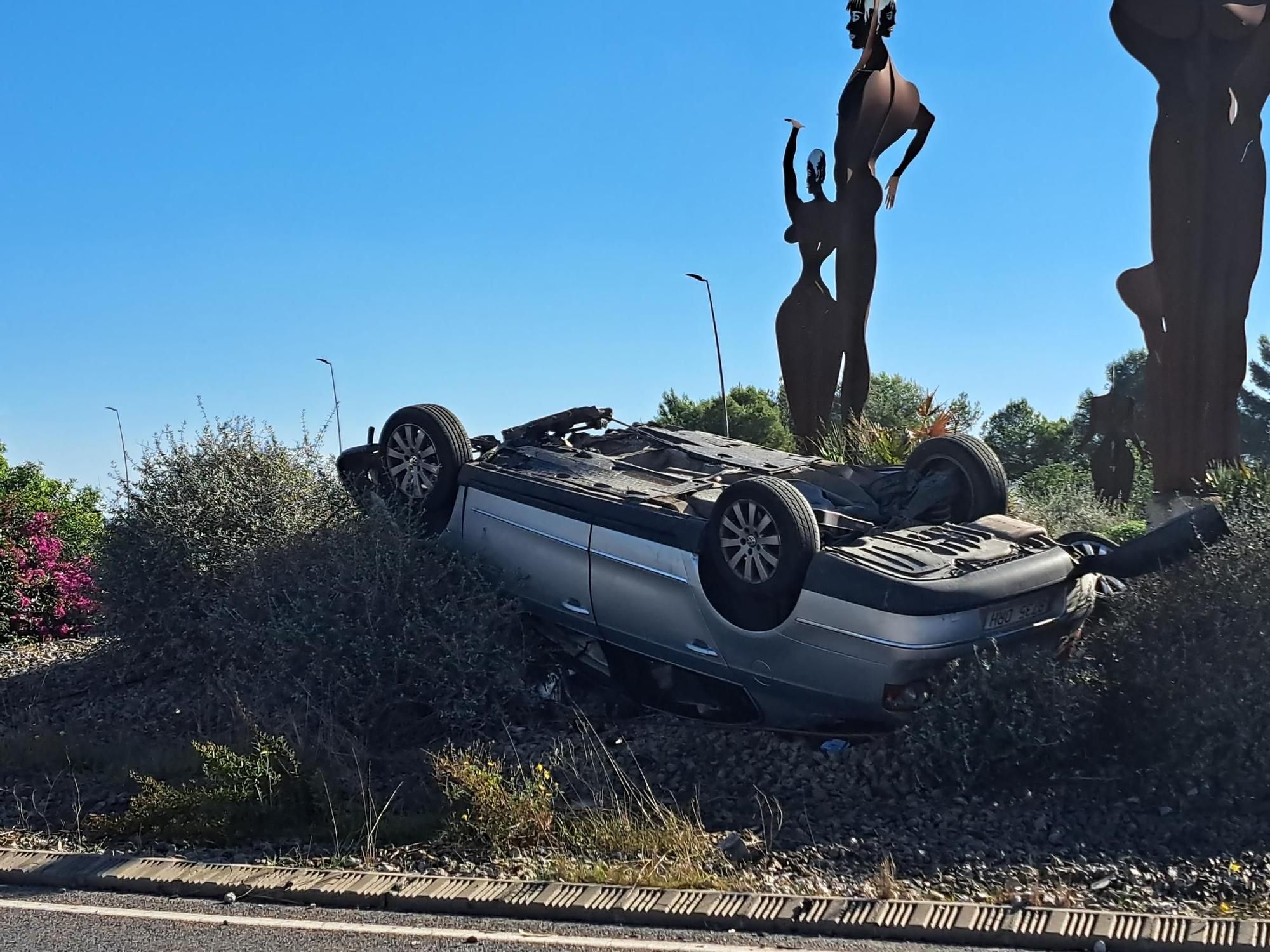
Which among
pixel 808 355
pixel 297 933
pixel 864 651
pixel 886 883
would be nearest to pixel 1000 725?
pixel 864 651

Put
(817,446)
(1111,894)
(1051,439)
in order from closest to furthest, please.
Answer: (1111,894) → (817,446) → (1051,439)

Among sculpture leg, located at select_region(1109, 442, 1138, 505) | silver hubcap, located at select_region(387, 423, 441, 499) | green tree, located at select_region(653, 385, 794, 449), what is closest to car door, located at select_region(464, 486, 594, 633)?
silver hubcap, located at select_region(387, 423, 441, 499)

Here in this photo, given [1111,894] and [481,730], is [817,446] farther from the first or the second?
[1111,894]

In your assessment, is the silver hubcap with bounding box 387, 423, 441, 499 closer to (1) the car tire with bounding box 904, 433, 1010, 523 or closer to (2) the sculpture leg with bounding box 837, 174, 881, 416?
(1) the car tire with bounding box 904, 433, 1010, 523

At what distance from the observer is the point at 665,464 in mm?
8539

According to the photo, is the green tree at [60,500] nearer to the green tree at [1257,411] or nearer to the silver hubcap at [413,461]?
the silver hubcap at [413,461]

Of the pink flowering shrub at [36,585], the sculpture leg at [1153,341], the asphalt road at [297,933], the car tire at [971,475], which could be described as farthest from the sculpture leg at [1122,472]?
the asphalt road at [297,933]

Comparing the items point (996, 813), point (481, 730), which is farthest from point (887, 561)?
point (481, 730)

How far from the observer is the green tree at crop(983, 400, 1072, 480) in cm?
4884

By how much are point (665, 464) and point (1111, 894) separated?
14.7 ft

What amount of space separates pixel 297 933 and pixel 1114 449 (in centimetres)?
1550

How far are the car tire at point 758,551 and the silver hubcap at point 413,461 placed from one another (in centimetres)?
264

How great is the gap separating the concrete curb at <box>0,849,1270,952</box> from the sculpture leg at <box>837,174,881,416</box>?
11399mm

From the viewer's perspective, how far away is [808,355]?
1634 cm
